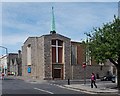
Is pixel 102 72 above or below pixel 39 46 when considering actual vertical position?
below

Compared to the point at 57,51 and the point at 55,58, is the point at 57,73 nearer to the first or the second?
the point at 55,58

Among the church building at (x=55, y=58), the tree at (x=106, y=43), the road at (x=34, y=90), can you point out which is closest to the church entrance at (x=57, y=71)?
the church building at (x=55, y=58)

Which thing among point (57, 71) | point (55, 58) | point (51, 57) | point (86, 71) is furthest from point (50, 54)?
point (86, 71)

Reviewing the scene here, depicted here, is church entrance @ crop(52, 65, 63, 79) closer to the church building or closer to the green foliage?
the church building

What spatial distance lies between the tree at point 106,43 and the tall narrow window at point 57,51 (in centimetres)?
3092

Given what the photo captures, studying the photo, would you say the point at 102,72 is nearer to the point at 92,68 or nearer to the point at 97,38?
the point at 92,68

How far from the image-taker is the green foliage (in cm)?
3209

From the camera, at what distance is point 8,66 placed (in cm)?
10912

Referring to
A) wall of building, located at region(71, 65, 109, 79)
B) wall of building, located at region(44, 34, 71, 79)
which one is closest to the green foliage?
wall of building, located at region(44, 34, 71, 79)

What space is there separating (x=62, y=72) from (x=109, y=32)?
34.9 m

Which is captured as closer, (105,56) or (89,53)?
(105,56)

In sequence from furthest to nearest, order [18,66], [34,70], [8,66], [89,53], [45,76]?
[8,66], [18,66], [34,70], [45,76], [89,53]

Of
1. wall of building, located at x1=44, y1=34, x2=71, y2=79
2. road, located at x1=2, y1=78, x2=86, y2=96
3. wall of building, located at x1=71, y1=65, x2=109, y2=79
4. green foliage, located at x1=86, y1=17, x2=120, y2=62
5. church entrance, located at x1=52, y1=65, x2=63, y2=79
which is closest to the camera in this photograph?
road, located at x1=2, y1=78, x2=86, y2=96

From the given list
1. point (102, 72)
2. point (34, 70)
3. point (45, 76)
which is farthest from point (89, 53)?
point (102, 72)
